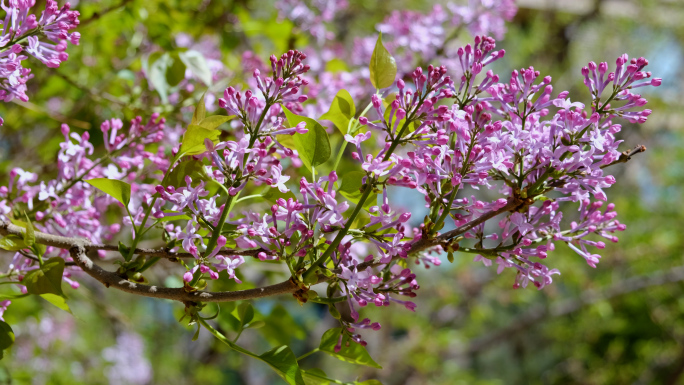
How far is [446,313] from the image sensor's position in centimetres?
301

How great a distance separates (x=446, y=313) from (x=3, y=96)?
2.78m

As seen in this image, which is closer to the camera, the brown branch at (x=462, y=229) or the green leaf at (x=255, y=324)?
the brown branch at (x=462, y=229)

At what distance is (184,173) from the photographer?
1.43ft

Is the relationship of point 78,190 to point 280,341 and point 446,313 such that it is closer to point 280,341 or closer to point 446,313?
point 280,341

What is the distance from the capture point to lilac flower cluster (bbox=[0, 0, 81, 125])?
42cm

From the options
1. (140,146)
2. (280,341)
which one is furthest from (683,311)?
(140,146)

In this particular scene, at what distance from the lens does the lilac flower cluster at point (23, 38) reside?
0.42 m

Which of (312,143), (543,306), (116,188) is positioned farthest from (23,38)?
(543,306)

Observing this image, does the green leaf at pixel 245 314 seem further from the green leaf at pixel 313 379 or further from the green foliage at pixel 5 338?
the green foliage at pixel 5 338

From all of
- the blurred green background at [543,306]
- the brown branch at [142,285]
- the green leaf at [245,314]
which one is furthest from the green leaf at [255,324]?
the blurred green background at [543,306]

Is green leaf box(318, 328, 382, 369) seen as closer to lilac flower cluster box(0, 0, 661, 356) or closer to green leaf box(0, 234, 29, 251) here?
lilac flower cluster box(0, 0, 661, 356)

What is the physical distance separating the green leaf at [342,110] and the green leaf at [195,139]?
0.10 metres

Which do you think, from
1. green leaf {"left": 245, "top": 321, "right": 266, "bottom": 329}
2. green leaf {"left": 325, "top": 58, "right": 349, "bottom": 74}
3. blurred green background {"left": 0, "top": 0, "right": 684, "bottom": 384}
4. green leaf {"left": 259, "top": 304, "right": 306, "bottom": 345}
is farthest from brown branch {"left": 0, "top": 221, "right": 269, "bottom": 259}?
blurred green background {"left": 0, "top": 0, "right": 684, "bottom": 384}

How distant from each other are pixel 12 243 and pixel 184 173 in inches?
5.2
